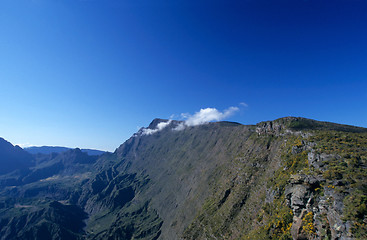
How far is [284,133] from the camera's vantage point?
95.0 m

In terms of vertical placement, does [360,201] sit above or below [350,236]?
above

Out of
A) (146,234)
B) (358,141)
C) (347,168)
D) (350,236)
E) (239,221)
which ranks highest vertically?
(358,141)

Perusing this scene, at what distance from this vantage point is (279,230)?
4209 centimetres

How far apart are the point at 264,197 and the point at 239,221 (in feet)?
58.8

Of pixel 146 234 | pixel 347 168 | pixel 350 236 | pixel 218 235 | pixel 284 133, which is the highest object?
pixel 284 133

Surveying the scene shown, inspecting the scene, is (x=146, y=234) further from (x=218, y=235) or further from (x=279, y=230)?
(x=279, y=230)

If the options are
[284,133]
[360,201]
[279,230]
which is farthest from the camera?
[284,133]

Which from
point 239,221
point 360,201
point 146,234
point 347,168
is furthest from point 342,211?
point 146,234

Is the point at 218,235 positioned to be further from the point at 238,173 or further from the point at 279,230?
the point at 279,230

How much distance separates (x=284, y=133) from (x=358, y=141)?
45.8 m

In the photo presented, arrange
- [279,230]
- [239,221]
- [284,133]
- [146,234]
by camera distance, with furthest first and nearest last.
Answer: [146,234] < [284,133] < [239,221] < [279,230]

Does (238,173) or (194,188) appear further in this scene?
(194,188)

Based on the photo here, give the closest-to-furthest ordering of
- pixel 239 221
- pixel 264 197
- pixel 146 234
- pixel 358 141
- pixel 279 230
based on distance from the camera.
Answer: pixel 279 230 → pixel 358 141 → pixel 264 197 → pixel 239 221 → pixel 146 234

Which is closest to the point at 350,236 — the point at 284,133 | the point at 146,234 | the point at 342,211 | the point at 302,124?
the point at 342,211
